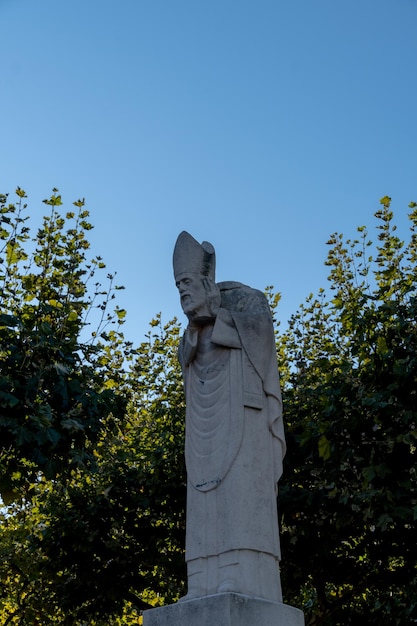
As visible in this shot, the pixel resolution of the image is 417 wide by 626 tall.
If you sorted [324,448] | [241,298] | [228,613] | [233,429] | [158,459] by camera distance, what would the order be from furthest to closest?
[158,459] < [324,448] < [241,298] < [233,429] < [228,613]

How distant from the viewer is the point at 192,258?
7.98 m

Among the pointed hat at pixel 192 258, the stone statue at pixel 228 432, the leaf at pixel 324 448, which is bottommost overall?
the stone statue at pixel 228 432

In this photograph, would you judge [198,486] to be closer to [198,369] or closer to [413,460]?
[198,369]

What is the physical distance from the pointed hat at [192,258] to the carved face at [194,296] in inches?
2.6

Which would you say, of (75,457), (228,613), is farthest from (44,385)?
(228,613)

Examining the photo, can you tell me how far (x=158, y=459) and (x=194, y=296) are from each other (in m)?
10.4

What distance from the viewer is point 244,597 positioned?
658 cm

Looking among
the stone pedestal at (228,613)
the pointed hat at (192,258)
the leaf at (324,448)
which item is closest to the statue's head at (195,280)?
the pointed hat at (192,258)

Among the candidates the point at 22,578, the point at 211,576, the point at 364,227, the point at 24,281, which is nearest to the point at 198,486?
the point at 211,576

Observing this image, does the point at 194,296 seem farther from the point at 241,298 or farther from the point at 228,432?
the point at 228,432

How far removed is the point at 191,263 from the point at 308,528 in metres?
9.32

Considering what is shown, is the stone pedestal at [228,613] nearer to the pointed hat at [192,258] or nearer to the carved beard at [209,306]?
the carved beard at [209,306]

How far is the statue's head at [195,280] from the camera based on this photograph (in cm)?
793

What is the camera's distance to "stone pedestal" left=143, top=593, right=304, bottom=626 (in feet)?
21.2
